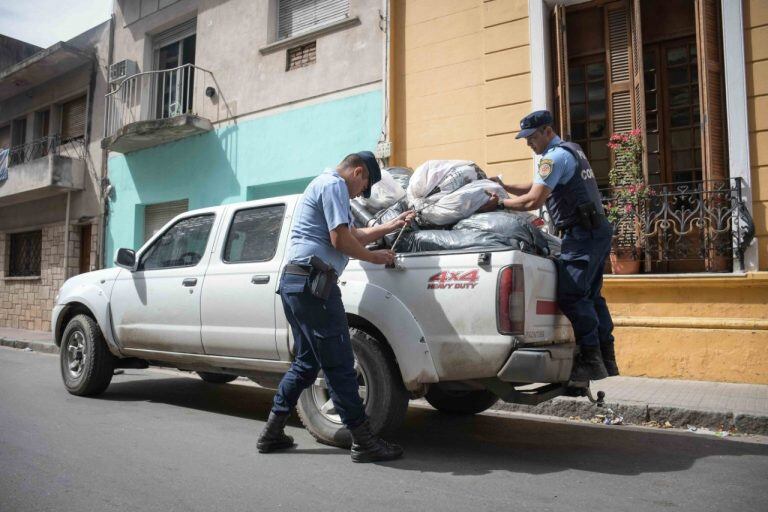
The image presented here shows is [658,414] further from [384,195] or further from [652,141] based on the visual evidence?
[652,141]

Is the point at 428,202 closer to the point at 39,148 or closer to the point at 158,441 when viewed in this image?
the point at 158,441

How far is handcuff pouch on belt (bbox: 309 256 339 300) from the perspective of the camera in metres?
3.46

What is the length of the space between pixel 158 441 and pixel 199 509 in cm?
143

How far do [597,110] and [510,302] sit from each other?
556 cm

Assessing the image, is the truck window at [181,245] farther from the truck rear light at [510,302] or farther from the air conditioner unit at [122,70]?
the air conditioner unit at [122,70]

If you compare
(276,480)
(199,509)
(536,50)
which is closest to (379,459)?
(276,480)

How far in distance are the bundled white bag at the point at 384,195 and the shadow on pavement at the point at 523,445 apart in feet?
5.55

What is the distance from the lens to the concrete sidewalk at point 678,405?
4.80 metres

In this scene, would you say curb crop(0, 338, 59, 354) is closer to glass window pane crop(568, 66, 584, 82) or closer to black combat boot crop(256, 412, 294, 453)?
black combat boot crop(256, 412, 294, 453)

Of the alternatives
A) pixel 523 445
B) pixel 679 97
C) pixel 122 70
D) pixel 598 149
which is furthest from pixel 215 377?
pixel 122 70

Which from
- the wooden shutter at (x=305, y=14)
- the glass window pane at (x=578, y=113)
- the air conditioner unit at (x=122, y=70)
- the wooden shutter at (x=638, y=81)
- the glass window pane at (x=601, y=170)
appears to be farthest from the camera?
the air conditioner unit at (x=122, y=70)

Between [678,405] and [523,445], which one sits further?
[678,405]

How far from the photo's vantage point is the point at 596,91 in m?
7.99

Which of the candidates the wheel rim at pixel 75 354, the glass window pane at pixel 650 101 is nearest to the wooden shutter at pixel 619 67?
the glass window pane at pixel 650 101
